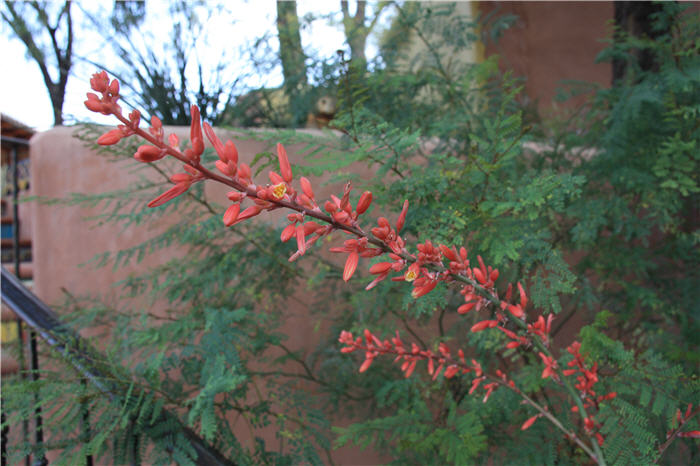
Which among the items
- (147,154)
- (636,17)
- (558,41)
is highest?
(558,41)

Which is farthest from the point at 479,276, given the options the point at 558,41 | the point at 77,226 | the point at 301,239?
the point at 558,41

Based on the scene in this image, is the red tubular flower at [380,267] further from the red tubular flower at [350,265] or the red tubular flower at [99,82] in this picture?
the red tubular flower at [99,82]

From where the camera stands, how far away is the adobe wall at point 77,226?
7.82ft

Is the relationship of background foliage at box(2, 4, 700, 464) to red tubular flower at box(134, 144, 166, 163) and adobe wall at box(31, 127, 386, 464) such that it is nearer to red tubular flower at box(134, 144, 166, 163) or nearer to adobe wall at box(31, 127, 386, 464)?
adobe wall at box(31, 127, 386, 464)

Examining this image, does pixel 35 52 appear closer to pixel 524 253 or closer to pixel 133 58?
pixel 133 58

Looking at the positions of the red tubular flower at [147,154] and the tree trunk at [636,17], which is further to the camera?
the tree trunk at [636,17]

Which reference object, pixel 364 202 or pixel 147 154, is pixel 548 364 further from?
pixel 147 154

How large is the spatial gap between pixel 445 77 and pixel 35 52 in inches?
146

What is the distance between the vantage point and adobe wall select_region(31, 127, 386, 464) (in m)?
2.38

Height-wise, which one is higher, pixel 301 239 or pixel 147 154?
pixel 147 154

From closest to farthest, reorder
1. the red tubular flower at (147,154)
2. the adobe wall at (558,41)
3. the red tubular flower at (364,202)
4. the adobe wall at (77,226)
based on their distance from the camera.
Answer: the red tubular flower at (147,154)
the red tubular flower at (364,202)
the adobe wall at (77,226)
the adobe wall at (558,41)

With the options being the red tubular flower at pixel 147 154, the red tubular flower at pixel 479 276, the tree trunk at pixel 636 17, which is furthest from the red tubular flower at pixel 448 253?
the tree trunk at pixel 636 17

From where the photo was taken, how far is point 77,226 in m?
2.41

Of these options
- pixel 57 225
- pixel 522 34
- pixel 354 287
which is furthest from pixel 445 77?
pixel 522 34
